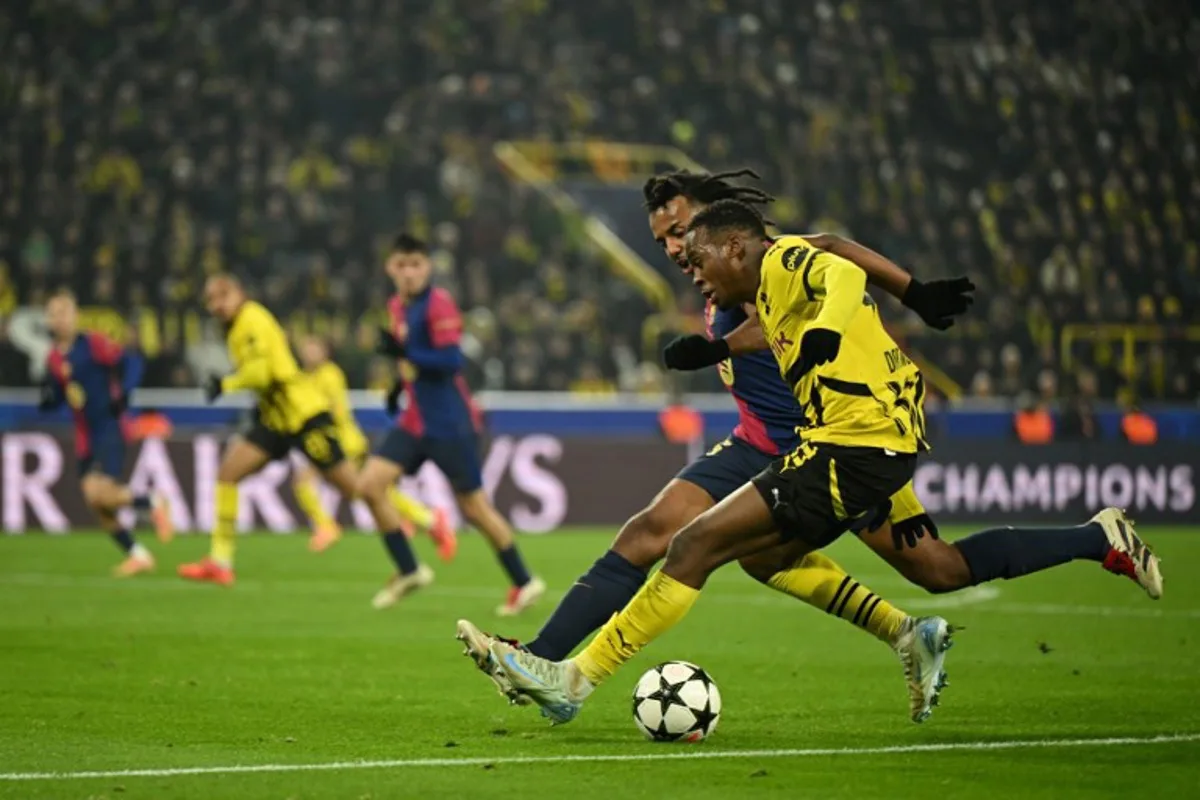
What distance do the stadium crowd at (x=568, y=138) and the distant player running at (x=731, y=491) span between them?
16.1m

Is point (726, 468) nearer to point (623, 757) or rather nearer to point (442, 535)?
point (623, 757)

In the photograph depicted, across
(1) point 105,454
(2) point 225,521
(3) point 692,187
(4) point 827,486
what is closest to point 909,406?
(4) point 827,486

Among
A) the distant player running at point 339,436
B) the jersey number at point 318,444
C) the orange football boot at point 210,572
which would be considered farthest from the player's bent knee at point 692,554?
the distant player running at point 339,436

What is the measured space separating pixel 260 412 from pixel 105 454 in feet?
8.42

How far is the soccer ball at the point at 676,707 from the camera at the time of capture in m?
7.05

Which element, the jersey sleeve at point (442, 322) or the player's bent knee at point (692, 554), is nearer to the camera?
the player's bent knee at point (692, 554)

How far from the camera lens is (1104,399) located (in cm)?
2681

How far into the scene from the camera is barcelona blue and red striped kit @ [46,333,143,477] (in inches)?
678

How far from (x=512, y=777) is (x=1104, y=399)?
71.4 feet

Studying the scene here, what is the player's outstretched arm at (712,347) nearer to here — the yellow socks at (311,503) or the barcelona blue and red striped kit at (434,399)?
the barcelona blue and red striped kit at (434,399)

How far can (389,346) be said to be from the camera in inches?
528

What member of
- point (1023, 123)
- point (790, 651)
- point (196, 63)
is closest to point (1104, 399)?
point (1023, 123)

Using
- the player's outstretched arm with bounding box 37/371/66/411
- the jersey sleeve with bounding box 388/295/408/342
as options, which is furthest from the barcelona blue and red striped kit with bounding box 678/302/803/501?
the player's outstretched arm with bounding box 37/371/66/411

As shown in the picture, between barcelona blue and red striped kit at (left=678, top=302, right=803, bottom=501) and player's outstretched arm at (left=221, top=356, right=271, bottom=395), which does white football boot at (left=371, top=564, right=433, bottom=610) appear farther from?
barcelona blue and red striped kit at (left=678, top=302, right=803, bottom=501)
